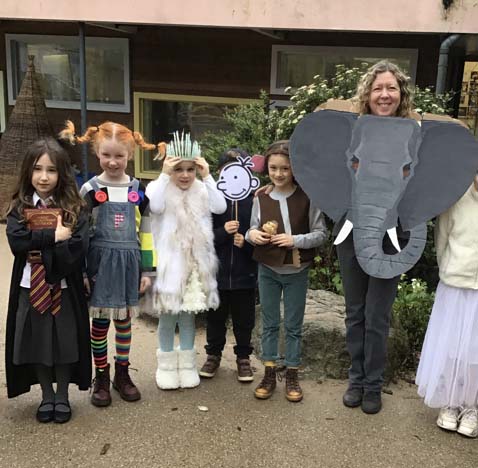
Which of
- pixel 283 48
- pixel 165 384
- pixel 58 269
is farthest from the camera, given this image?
pixel 283 48

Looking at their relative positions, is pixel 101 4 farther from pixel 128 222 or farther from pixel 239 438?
pixel 239 438

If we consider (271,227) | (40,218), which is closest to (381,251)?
(271,227)

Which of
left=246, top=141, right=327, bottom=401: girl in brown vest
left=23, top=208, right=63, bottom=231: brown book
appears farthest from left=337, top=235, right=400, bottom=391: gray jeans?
left=23, top=208, right=63, bottom=231: brown book

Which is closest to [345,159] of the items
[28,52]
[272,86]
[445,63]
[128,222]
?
[128,222]

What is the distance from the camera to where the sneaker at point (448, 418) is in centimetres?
311

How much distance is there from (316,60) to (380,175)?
5.04 m

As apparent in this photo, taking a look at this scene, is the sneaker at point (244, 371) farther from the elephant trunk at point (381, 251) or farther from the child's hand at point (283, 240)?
the elephant trunk at point (381, 251)

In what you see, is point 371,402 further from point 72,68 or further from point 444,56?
point 72,68

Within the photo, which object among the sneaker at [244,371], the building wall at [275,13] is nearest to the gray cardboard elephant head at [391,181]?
the sneaker at [244,371]

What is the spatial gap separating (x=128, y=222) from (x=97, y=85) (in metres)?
6.23

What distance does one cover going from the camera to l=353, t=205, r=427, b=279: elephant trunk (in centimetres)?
299

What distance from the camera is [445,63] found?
5895 mm

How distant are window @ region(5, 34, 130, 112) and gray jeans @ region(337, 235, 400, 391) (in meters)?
6.14

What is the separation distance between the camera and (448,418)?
10.2ft
